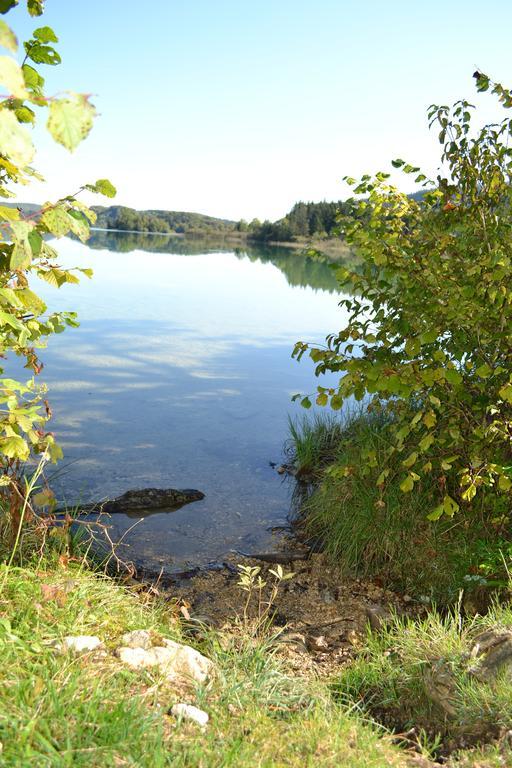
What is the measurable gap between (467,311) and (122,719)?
2.88 m

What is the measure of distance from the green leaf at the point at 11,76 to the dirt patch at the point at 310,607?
302 centimetres

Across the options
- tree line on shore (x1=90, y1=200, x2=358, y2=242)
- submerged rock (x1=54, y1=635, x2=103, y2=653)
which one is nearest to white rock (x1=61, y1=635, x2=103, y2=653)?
submerged rock (x1=54, y1=635, x2=103, y2=653)

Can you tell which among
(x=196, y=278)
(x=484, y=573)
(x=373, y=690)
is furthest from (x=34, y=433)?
(x=196, y=278)

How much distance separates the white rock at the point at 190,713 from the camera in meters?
2.04

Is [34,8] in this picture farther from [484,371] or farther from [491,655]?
[491,655]

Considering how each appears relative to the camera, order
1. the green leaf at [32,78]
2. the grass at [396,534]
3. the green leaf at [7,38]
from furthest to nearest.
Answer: the grass at [396,534], the green leaf at [32,78], the green leaf at [7,38]

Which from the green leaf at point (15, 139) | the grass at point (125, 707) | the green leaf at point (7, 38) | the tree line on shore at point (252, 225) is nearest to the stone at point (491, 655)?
the grass at point (125, 707)

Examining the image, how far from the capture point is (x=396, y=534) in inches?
177

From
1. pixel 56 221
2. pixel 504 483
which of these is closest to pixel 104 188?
pixel 56 221

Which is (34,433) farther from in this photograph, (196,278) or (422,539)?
(196,278)

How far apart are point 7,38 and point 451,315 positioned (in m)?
2.80

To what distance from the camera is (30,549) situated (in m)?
3.44

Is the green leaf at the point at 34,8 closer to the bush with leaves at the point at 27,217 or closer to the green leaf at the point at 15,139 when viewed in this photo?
the bush with leaves at the point at 27,217

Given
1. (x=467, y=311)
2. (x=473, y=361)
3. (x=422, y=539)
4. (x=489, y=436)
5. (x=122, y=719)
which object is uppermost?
(x=467, y=311)
